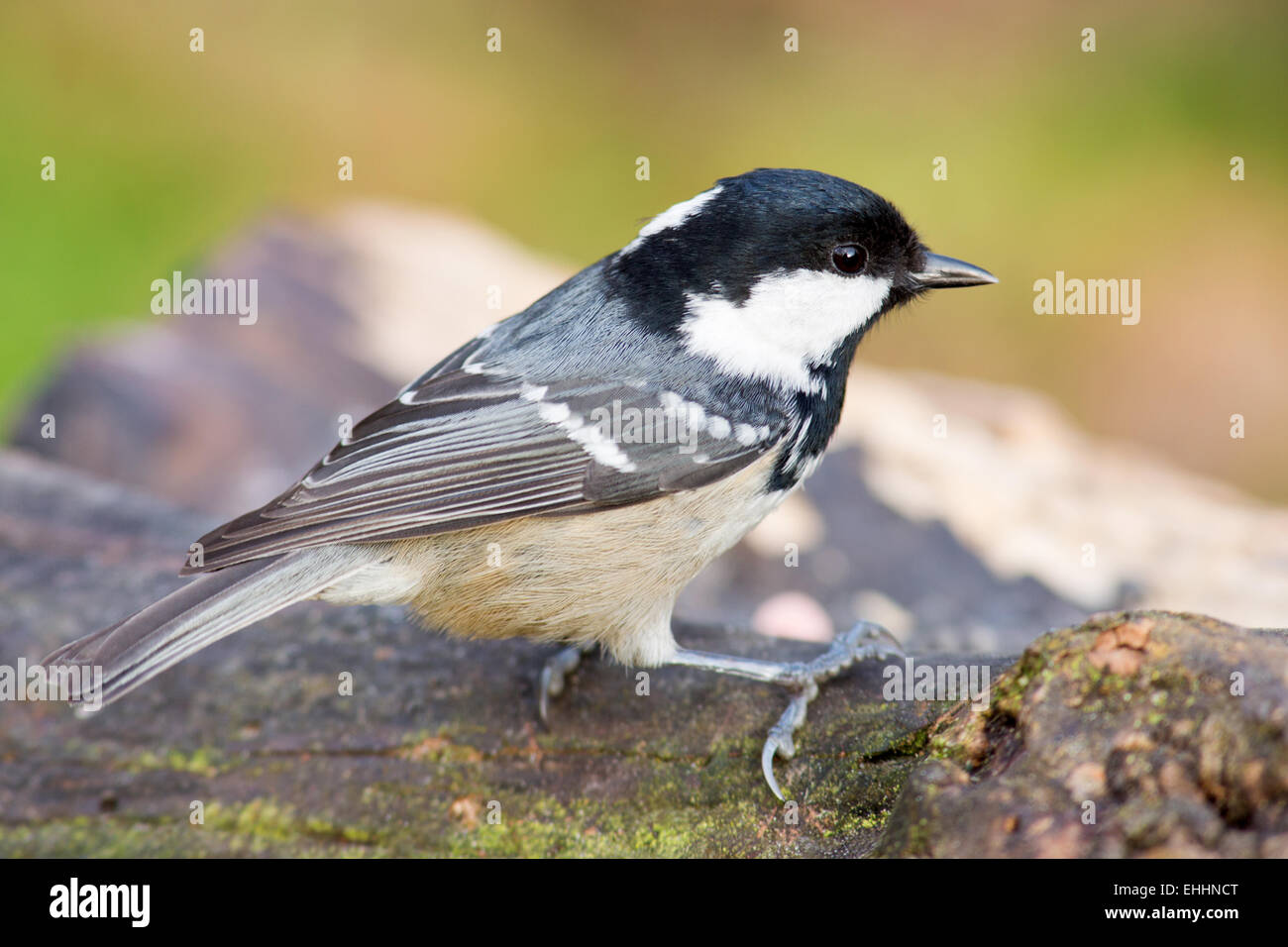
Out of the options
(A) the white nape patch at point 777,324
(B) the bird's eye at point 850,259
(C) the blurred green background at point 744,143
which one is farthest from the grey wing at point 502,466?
(C) the blurred green background at point 744,143

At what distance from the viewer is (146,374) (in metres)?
4.25

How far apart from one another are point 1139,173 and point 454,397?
6190 millimetres

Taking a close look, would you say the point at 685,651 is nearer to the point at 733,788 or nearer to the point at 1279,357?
the point at 733,788

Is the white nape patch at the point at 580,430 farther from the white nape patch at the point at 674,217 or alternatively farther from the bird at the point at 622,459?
the white nape patch at the point at 674,217

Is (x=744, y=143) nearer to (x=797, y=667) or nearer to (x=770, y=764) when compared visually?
(x=797, y=667)

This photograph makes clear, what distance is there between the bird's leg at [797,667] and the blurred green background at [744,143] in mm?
4230

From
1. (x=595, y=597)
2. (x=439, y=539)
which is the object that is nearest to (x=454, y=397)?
(x=439, y=539)

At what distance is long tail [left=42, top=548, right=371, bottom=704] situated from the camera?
224 cm

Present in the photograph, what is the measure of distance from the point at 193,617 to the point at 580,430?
0.94 m

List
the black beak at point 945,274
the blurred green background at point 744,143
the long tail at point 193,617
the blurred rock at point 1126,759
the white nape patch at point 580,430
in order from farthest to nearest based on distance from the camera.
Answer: the blurred green background at point 744,143 → the black beak at point 945,274 → the white nape patch at point 580,430 → the long tail at point 193,617 → the blurred rock at point 1126,759

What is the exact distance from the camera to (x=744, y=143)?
7.70 meters

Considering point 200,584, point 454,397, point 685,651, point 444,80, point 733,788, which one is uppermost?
point 444,80

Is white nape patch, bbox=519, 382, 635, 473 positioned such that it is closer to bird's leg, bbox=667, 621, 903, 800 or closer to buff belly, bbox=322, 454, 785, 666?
buff belly, bbox=322, 454, 785, 666

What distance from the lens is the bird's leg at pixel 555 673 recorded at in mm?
2641
